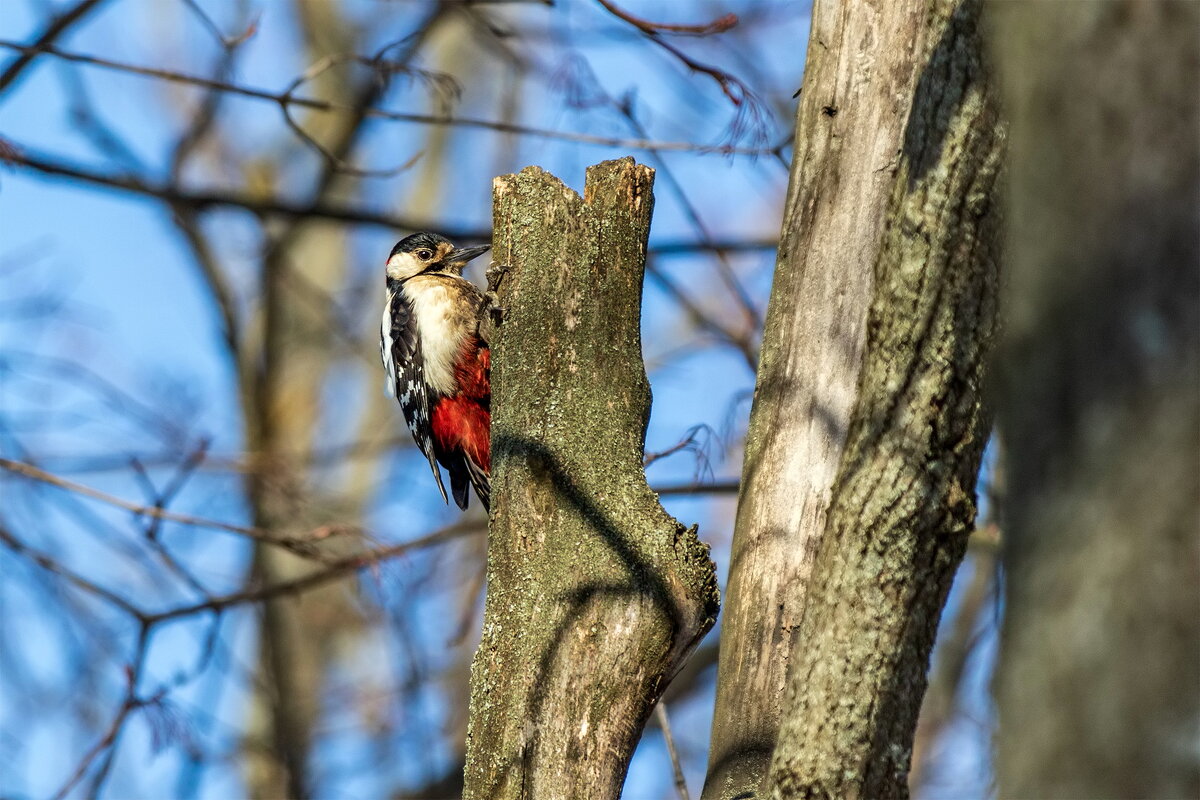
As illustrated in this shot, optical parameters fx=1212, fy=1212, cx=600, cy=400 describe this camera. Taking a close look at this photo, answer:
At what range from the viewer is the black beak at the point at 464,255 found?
6031 mm

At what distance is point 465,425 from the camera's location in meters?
5.68

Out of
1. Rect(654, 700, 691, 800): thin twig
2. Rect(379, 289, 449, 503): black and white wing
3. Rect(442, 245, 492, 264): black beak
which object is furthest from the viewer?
Rect(442, 245, 492, 264): black beak

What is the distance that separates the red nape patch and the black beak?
836 millimetres

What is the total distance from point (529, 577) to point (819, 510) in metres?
0.69

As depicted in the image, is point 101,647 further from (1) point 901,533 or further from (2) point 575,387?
(1) point 901,533

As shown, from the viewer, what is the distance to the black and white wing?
573 cm

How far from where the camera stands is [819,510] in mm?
2807

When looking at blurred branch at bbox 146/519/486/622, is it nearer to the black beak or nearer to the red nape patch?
the red nape patch

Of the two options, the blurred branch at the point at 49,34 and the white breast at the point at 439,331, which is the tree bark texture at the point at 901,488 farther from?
the blurred branch at the point at 49,34

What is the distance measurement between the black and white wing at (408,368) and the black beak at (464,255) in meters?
0.32

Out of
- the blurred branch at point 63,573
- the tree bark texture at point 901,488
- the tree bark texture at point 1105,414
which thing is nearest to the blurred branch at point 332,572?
the blurred branch at point 63,573

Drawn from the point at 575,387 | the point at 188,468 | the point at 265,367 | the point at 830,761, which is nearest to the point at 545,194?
the point at 575,387

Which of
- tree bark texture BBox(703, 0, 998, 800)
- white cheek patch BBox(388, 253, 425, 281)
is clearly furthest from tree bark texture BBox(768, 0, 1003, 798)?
white cheek patch BBox(388, 253, 425, 281)

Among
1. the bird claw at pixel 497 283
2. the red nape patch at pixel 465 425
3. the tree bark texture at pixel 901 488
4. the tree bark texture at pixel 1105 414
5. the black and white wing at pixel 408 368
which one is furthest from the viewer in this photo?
the black and white wing at pixel 408 368
